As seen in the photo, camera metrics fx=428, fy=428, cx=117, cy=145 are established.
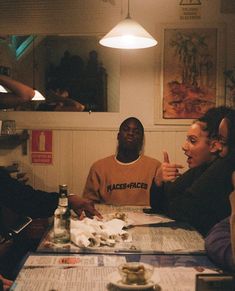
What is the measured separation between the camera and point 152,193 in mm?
2832

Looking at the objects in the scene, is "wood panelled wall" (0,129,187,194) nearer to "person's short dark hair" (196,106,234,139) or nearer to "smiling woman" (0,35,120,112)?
"smiling woman" (0,35,120,112)

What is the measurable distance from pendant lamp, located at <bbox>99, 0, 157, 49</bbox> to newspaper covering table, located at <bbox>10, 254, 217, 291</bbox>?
4.84 feet

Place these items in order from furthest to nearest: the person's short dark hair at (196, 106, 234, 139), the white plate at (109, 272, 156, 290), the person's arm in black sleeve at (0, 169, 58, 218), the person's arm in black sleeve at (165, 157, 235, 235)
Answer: the person's short dark hair at (196, 106, 234, 139) < the person's arm in black sleeve at (0, 169, 58, 218) < the person's arm in black sleeve at (165, 157, 235, 235) < the white plate at (109, 272, 156, 290)

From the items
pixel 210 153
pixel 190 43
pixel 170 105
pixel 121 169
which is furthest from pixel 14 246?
pixel 190 43

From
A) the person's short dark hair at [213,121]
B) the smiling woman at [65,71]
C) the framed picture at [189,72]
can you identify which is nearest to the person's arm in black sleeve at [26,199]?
the person's short dark hair at [213,121]

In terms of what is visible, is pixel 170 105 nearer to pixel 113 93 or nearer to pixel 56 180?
pixel 113 93

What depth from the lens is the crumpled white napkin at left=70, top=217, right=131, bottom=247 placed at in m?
1.82

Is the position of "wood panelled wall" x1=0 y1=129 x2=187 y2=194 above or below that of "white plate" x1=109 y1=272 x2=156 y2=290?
above

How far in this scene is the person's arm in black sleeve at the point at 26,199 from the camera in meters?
2.34

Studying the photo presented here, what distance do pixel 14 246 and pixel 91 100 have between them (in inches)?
68.3

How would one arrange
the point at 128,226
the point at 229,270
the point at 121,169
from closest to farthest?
the point at 229,270 < the point at 128,226 < the point at 121,169

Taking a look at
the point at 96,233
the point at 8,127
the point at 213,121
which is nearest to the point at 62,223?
the point at 96,233

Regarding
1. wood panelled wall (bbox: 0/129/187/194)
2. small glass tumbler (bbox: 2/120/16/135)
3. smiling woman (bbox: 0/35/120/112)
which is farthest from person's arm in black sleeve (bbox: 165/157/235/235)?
small glass tumbler (bbox: 2/120/16/135)

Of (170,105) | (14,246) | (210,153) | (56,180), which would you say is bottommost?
(14,246)
